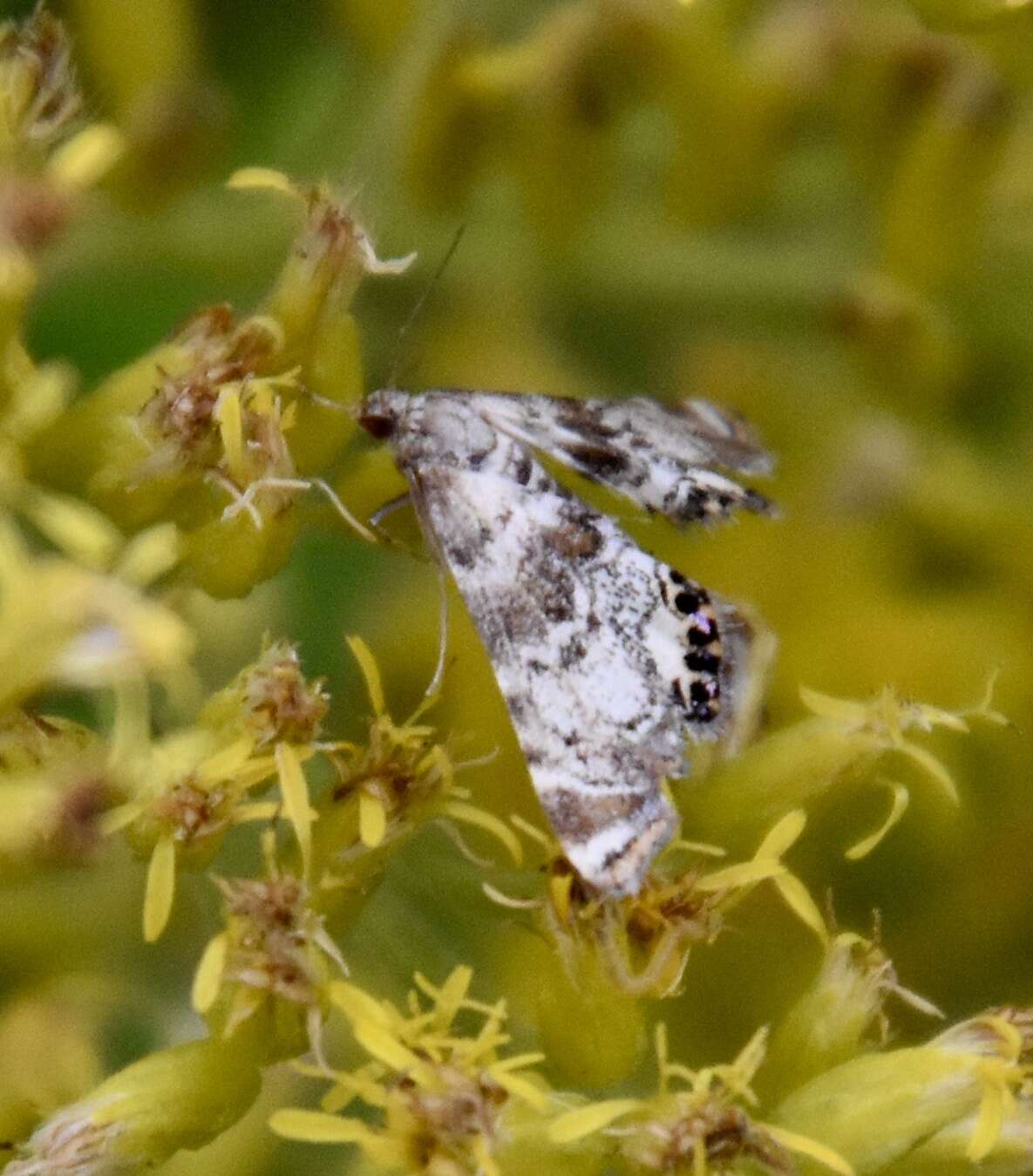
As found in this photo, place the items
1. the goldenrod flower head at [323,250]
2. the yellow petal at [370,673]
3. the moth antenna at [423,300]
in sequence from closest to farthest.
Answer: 1. the yellow petal at [370,673]
2. the goldenrod flower head at [323,250]
3. the moth antenna at [423,300]

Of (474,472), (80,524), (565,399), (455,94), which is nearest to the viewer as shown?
(80,524)

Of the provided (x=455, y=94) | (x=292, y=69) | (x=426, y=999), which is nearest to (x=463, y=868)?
(x=426, y=999)

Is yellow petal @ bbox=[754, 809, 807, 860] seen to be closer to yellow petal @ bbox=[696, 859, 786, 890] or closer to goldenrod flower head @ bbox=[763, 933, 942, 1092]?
yellow petal @ bbox=[696, 859, 786, 890]

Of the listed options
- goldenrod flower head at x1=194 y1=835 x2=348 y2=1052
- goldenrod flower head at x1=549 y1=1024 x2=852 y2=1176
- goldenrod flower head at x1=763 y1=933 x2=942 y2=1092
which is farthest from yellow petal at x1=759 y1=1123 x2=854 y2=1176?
goldenrod flower head at x1=194 y1=835 x2=348 y2=1052

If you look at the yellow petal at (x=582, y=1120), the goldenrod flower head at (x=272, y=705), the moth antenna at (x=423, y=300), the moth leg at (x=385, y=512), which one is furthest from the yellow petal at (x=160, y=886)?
the moth antenna at (x=423, y=300)

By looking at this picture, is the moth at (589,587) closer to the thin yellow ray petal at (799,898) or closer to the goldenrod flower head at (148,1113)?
the thin yellow ray petal at (799,898)

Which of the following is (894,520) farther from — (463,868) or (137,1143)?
(137,1143)
